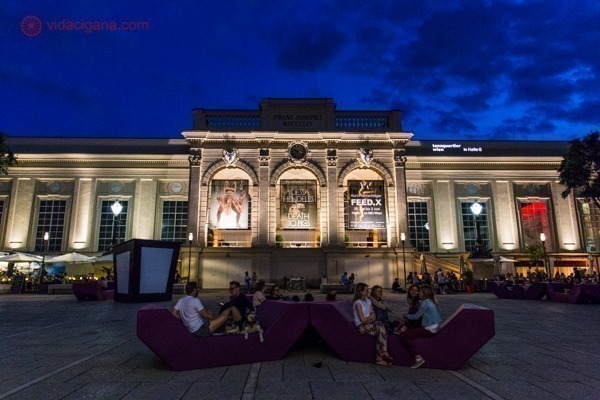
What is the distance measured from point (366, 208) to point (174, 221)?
15154 millimetres

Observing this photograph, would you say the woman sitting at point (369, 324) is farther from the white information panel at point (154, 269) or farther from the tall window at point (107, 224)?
the tall window at point (107, 224)

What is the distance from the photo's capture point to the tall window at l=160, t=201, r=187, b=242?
30.9 metres

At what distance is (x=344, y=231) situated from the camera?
28.5 metres

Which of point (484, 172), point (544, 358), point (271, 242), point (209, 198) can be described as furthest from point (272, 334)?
point (484, 172)

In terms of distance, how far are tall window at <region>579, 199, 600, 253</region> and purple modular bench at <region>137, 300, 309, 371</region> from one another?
34.8 m

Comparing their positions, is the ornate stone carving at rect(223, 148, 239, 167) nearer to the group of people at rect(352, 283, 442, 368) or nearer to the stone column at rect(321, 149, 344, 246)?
the stone column at rect(321, 149, 344, 246)

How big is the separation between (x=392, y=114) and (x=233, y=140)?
12.4 metres

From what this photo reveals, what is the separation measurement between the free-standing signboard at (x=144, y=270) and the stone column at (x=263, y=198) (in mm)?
9095

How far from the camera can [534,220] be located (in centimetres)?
3231

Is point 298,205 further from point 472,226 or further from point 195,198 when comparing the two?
point 472,226

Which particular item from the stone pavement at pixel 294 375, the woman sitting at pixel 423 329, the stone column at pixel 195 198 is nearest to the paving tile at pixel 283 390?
the stone pavement at pixel 294 375

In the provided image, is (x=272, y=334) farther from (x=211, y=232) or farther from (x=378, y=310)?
(x=211, y=232)

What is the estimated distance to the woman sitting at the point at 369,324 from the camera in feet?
20.6

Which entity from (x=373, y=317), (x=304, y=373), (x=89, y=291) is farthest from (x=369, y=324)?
(x=89, y=291)
